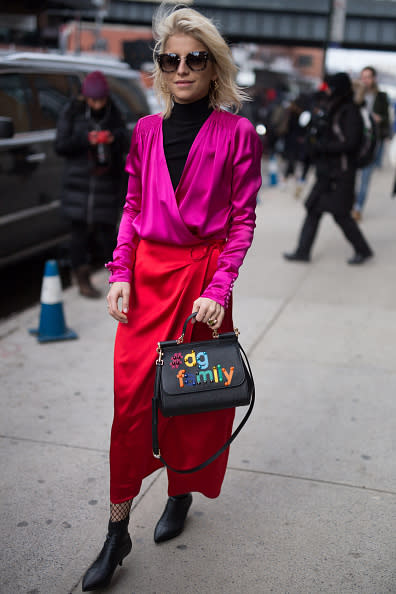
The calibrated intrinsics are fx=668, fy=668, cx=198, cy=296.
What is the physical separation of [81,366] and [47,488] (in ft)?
4.97

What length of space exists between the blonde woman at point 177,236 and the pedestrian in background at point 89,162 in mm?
3162

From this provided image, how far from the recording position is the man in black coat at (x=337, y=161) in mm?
6613

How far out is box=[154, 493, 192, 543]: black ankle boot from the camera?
2.72 meters

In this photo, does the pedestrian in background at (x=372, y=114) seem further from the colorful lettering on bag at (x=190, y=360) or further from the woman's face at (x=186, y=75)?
the colorful lettering on bag at (x=190, y=360)

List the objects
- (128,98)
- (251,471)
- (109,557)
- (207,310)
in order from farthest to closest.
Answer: (128,98) → (251,471) → (109,557) → (207,310)

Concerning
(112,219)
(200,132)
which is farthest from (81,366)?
(200,132)

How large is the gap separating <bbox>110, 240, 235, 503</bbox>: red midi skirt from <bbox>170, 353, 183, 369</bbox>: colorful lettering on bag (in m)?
0.17

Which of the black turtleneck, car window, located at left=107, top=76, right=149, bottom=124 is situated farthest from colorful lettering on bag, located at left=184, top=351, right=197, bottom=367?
car window, located at left=107, top=76, right=149, bottom=124

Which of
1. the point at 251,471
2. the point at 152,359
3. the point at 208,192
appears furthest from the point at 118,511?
the point at 208,192

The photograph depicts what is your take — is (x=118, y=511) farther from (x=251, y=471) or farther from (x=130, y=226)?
(x=130, y=226)

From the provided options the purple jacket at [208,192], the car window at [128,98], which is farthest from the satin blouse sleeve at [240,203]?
the car window at [128,98]

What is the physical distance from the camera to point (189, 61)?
2.30 metres

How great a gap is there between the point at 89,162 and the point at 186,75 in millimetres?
3547

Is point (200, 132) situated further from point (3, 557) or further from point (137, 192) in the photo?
point (3, 557)
